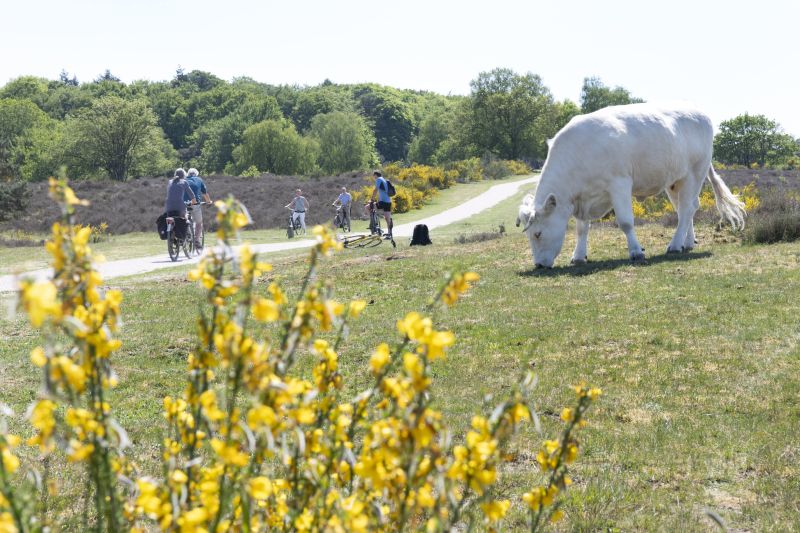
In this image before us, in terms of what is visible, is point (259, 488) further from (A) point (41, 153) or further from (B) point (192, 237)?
(A) point (41, 153)

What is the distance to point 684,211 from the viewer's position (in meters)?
14.3

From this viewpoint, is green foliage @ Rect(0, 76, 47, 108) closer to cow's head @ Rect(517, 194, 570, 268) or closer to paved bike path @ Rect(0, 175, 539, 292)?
paved bike path @ Rect(0, 175, 539, 292)

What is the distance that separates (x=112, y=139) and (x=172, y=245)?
76073 millimetres

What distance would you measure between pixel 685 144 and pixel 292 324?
13587 mm

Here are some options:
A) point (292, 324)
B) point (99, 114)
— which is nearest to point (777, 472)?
point (292, 324)

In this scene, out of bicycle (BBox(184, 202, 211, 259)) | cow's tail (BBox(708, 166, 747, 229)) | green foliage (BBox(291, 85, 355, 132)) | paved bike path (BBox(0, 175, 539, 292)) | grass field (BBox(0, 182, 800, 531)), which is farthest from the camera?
green foliage (BBox(291, 85, 355, 132))

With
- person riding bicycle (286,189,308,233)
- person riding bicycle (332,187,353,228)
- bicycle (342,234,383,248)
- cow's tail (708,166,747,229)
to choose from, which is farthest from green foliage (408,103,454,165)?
cow's tail (708,166,747,229)

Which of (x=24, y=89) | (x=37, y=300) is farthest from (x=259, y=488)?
(x=24, y=89)

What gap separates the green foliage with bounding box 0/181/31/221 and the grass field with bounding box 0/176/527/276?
404 cm

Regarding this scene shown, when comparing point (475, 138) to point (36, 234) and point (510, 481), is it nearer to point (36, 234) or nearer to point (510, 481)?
point (36, 234)

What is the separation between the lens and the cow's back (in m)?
13.0

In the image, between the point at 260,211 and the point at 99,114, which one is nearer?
the point at 260,211

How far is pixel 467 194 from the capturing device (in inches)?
1793

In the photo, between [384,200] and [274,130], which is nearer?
[384,200]
